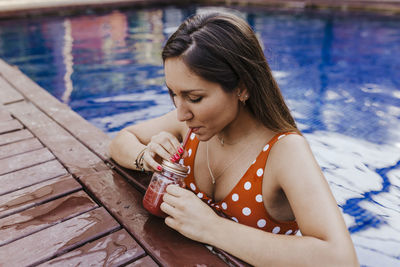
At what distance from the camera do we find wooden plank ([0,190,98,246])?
149cm

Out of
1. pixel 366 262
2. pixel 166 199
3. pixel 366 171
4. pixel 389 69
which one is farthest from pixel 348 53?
pixel 166 199

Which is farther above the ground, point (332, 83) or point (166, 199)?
point (166, 199)

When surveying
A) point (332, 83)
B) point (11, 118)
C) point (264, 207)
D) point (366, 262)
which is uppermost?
point (264, 207)

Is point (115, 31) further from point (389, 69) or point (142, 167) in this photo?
point (142, 167)

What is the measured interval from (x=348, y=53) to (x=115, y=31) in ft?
20.8

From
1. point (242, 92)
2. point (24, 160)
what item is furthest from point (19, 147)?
point (242, 92)

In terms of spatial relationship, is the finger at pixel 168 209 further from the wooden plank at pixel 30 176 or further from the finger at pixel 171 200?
the wooden plank at pixel 30 176

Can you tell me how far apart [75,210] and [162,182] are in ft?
1.56

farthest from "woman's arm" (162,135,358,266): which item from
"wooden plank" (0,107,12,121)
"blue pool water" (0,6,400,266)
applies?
"wooden plank" (0,107,12,121)

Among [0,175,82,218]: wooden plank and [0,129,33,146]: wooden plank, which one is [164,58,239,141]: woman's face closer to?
[0,175,82,218]: wooden plank

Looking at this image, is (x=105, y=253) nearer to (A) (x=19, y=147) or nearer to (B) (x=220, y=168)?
(B) (x=220, y=168)

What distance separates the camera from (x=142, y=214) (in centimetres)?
160

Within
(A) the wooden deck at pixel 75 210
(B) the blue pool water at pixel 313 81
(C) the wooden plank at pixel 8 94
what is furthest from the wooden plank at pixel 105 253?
(C) the wooden plank at pixel 8 94

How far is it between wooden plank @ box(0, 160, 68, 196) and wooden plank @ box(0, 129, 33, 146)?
511mm
